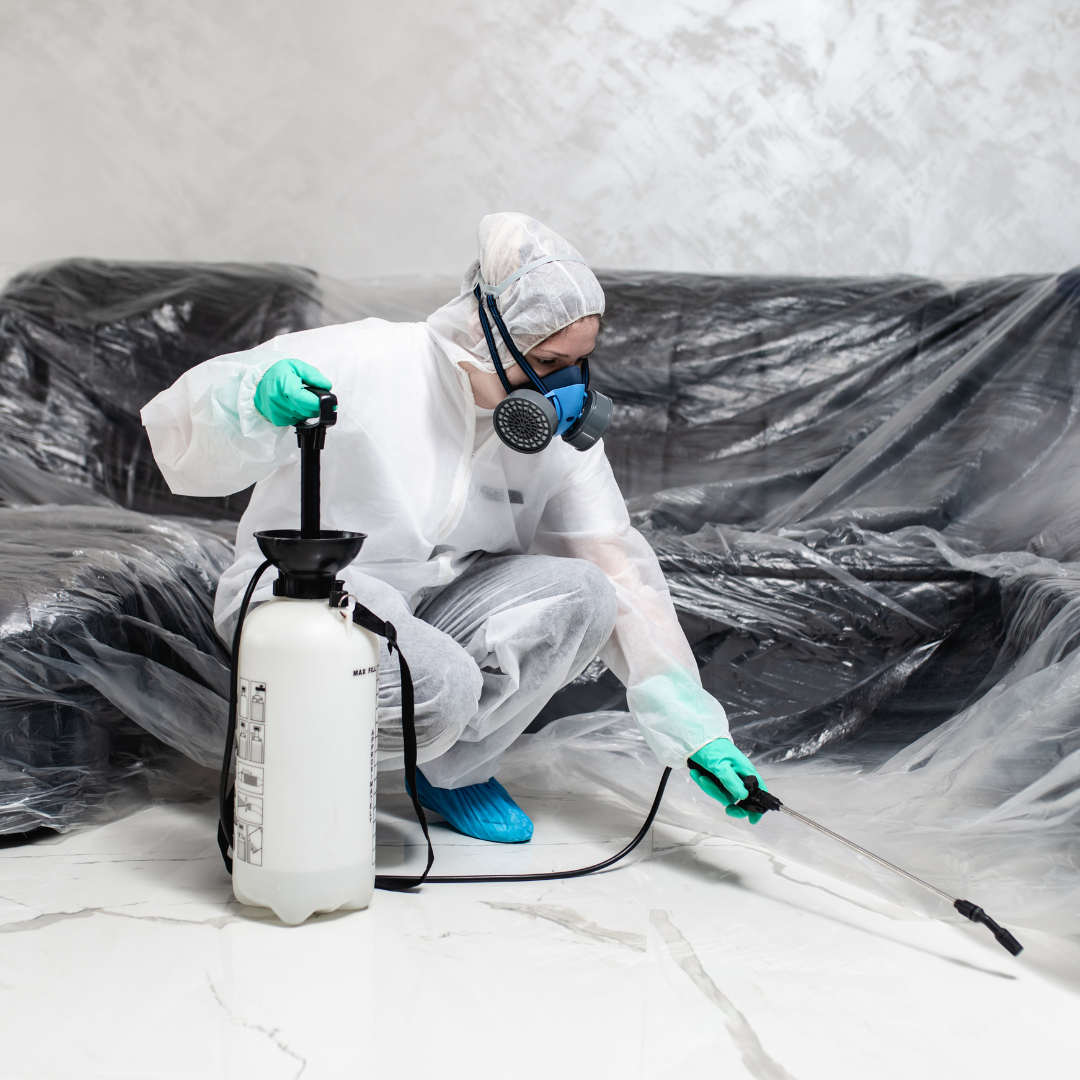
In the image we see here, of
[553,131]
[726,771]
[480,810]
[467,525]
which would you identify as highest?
[553,131]

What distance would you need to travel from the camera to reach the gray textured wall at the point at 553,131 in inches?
85.8

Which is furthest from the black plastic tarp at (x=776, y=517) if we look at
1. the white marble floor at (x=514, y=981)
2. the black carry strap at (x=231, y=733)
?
the black carry strap at (x=231, y=733)

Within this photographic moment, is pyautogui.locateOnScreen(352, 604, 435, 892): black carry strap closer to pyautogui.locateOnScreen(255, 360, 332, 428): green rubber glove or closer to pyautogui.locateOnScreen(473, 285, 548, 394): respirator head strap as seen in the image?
pyautogui.locateOnScreen(255, 360, 332, 428): green rubber glove

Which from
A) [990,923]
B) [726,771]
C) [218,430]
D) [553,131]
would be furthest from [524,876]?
[553,131]

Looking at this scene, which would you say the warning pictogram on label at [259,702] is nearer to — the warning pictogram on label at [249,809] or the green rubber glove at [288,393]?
the warning pictogram on label at [249,809]

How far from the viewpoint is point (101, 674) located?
1095mm

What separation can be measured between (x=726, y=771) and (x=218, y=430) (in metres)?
0.62

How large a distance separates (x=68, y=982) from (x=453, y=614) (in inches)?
21.6

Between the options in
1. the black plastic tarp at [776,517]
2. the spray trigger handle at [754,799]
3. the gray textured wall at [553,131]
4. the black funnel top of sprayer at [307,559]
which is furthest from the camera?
the gray textured wall at [553,131]

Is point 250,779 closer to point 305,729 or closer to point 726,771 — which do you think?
point 305,729

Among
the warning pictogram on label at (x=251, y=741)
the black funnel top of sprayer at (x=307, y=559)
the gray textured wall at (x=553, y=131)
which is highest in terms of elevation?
the gray textured wall at (x=553, y=131)

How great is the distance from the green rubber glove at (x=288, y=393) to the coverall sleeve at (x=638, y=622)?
0.44 meters

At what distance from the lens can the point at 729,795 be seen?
100 cm

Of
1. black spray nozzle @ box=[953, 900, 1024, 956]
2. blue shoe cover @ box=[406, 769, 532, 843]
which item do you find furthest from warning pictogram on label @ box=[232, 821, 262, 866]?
black spray nozzle @ box=[953, 900, 1024, 956]
